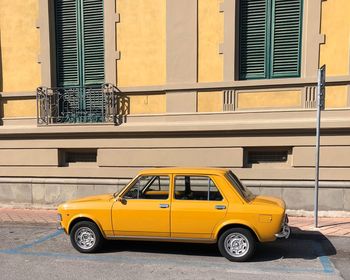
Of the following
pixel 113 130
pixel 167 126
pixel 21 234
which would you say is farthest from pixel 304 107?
pixel 21 234

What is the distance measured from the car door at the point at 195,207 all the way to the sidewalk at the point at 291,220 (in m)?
2.81

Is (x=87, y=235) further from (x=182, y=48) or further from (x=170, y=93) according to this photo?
(x=182, y=48)

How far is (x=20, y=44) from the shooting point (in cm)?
1050

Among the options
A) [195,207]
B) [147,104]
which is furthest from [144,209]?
[147,104]

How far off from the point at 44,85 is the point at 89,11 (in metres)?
2.47

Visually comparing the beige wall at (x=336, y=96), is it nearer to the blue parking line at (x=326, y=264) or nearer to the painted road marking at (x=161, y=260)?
the painted road marking at (x=161, y=260)

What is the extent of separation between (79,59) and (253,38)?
16.1 ft

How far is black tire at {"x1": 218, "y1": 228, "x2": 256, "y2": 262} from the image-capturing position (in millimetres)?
5578

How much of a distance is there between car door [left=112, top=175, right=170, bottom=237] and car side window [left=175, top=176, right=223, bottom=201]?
0.20 m

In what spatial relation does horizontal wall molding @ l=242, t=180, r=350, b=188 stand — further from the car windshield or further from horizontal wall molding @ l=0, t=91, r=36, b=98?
horizontal wall molding @ l=0, t=91, r=36, b=98

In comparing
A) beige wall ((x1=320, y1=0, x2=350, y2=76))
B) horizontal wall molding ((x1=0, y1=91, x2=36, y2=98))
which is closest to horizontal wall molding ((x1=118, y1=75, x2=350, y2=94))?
beige wall ((x1=320, y1=0, x2=350, y2=76))

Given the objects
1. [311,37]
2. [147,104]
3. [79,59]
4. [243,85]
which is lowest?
[147,104]

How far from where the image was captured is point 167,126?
30.8 feet

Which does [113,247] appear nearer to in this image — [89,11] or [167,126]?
[167,126]
